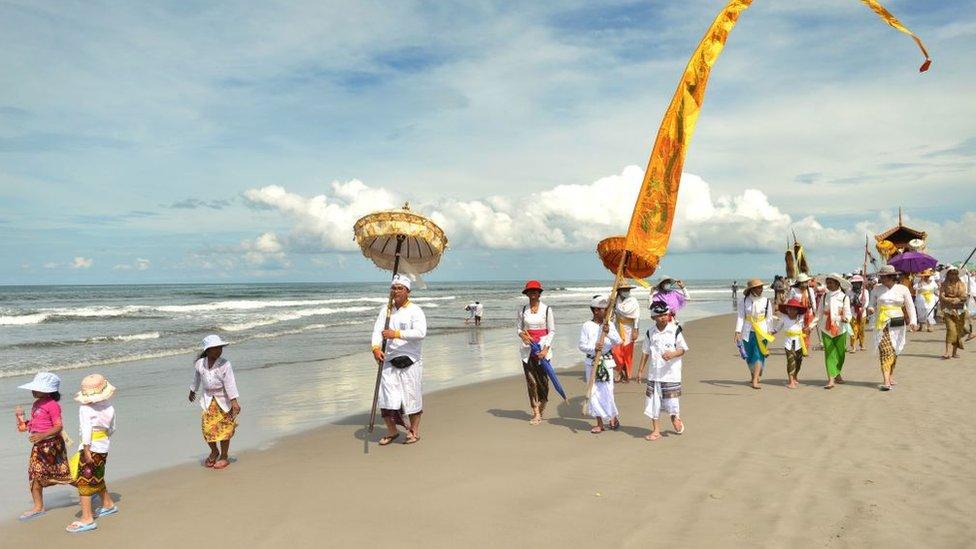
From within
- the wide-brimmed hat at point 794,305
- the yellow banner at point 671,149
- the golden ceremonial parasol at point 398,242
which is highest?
the yellow banner at point 671,149

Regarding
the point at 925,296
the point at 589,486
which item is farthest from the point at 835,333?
the point at 925,296

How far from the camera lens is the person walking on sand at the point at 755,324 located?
1007 cm

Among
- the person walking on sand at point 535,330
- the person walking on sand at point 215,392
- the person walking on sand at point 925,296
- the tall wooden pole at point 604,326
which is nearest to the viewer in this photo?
the person walking on sand at point 215,392

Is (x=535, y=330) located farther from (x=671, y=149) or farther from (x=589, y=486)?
(x=671, y=149)

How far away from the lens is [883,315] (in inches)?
380

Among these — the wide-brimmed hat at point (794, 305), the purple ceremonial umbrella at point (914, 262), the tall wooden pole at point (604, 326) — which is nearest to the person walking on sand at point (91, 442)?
the tall wooden pole at point (604, 326)

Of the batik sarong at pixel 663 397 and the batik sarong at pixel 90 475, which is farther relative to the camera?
the batik sarong at pixel 663 397

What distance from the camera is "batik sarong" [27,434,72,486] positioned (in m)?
5.07

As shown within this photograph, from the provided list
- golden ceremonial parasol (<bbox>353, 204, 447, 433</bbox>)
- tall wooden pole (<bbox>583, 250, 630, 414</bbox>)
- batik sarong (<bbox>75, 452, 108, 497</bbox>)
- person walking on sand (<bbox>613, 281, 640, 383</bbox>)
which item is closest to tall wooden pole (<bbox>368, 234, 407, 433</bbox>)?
golden ceremonial parasol (<bbox>353, 204, 447, 433</bbox>)

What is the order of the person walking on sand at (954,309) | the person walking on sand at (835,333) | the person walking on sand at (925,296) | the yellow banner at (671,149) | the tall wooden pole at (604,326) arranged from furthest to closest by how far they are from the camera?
the person walking on sand at (925,296) → the person walking on sand at (954,309) → the person walking on sand at (835,333) → the tall wooden pole at (604,326) → the yellow banner at (671,149)

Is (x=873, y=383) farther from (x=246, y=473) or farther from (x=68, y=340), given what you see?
(x=68, y=340)

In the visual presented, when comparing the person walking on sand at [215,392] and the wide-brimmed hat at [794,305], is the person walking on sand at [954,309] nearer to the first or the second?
the wide-brimmed hat at [794,305]

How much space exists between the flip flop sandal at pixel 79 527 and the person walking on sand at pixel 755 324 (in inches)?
345

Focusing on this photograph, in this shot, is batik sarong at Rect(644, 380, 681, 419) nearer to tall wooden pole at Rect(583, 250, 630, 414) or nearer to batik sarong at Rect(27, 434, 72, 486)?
tall wooden pole at Rect(583, 250, 630, 414)
